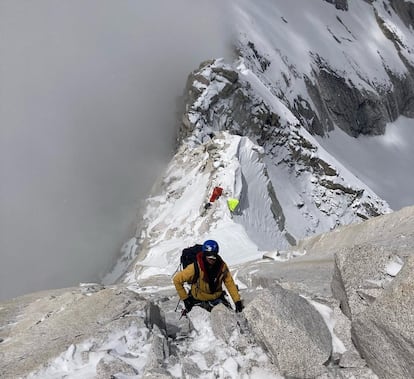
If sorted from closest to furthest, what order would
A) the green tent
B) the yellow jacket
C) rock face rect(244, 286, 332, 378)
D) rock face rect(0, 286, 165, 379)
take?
rock face rect(244, 286, 332, 378) < rock face rect(0, 286, 165, 379) < the yellow jacket < the green tent

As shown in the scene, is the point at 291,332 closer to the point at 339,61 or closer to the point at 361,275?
the point at 361,275

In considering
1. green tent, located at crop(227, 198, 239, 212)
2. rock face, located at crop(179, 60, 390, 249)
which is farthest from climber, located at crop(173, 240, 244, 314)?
rock face, located at crop(179, 60, 390, 249)

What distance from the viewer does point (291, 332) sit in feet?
18.1

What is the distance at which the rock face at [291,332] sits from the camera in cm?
535

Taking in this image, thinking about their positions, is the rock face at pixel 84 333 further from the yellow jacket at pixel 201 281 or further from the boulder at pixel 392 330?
the boulder at pixel 392 330

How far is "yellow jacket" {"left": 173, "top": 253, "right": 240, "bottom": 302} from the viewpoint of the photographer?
7.28 m

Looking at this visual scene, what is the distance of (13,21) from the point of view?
41.7 m

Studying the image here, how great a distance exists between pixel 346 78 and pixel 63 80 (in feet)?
120

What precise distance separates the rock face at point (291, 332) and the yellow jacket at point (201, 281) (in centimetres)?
123

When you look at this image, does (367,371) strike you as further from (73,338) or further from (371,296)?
(73,338)

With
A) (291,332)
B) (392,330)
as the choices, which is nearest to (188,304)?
(291,332)

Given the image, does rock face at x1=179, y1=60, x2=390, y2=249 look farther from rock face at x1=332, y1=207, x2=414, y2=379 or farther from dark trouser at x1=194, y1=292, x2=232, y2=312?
rock face at x1=332, y1=207, x2=414, y2=379

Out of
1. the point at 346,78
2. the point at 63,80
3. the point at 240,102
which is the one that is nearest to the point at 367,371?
the point at 240,102

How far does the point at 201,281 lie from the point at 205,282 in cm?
7
